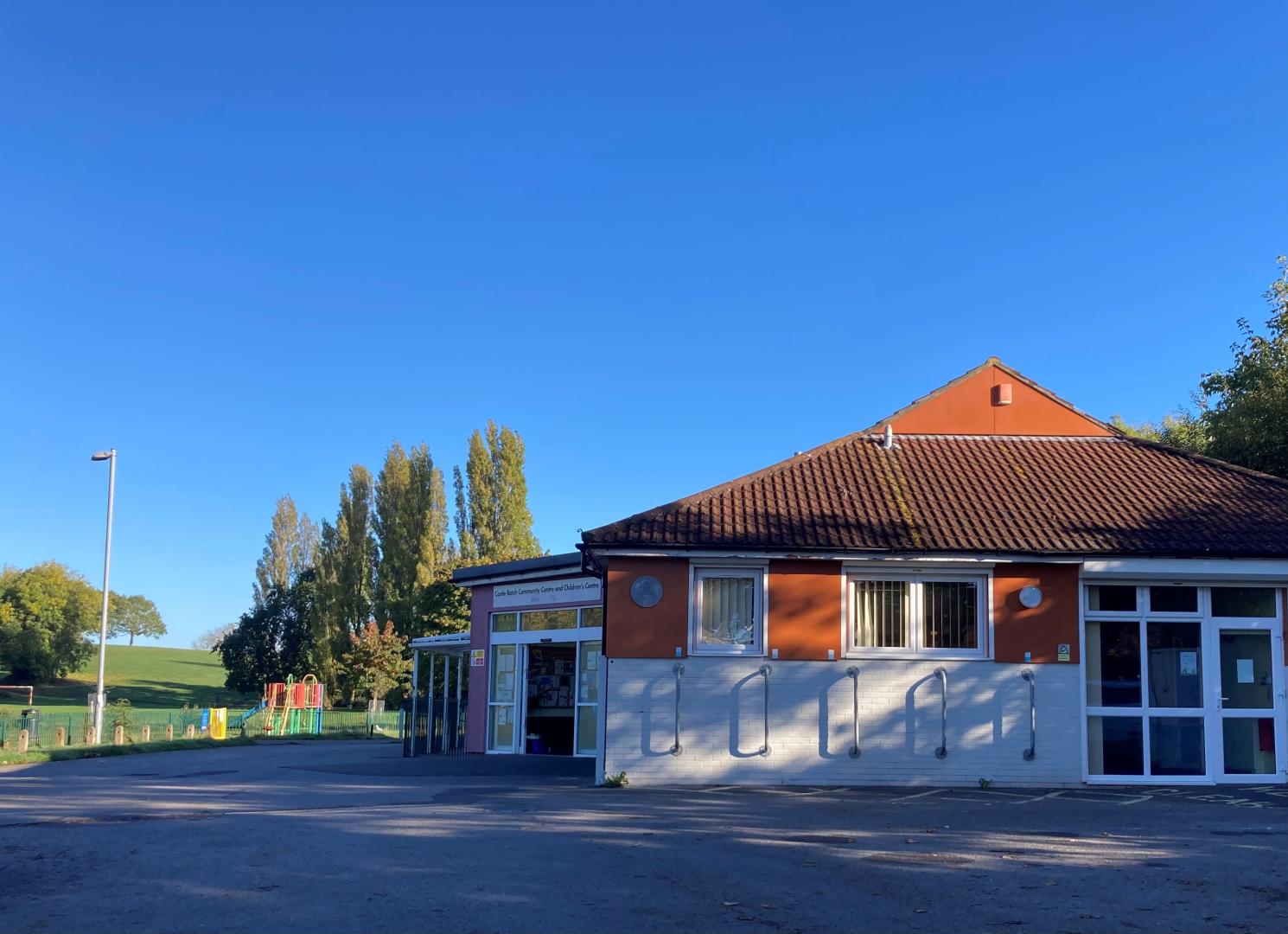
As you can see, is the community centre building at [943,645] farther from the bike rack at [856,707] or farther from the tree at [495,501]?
the tree at [495,501]

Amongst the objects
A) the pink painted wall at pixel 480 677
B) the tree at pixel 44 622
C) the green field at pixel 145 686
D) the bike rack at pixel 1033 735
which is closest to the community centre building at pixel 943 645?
the bike rack at pixel 1033 735

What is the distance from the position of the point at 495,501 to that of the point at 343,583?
353 inches

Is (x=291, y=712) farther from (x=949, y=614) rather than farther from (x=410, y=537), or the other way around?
(x=949, y=614)

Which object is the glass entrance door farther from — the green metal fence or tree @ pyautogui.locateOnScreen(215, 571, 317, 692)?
tree @ pyautogui.locateOnScreen(215, 571, 317, 692)

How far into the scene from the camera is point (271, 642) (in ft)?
210

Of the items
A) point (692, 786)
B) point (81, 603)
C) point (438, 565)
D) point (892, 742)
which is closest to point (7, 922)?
point (692, 786)

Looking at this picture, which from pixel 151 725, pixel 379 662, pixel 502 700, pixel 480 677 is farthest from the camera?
pixel 379 662

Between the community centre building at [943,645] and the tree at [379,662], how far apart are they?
35555 millimetres

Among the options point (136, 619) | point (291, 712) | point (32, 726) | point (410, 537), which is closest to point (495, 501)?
point (410, 537)

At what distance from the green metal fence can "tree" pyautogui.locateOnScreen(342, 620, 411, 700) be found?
5457 millimetres

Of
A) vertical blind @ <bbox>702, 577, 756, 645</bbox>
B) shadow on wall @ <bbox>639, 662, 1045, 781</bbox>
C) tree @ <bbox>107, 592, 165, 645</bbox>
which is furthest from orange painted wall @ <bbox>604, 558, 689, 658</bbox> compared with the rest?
tree @ <bbox>107, 592, 165, 645</bbox>

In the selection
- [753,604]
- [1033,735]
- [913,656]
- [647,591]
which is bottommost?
[1033,735]

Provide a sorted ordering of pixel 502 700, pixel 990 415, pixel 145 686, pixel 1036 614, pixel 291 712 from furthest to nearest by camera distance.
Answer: pixel 145 686 < pixel 291 712 < pixel 502 700 < pixel 990 415 < pixel 1036 614

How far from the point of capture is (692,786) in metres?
15.0
